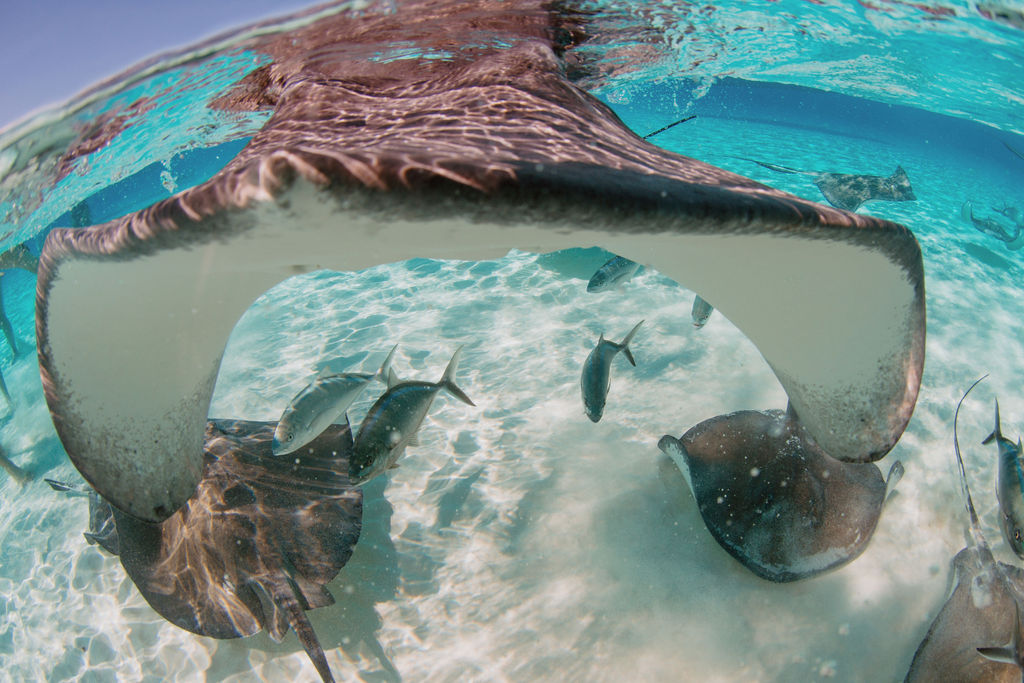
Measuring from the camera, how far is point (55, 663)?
→ 12.9 feet

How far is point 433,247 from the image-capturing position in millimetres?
1354

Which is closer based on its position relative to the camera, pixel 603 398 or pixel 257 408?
pixel 603 398

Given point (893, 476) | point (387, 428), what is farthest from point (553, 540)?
point (893, 476)

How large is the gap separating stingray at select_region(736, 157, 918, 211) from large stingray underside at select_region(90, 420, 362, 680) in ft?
32.8

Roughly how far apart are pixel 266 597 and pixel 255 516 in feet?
1.96

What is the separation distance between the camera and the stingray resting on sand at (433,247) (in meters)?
1.10

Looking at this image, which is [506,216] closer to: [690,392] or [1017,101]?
[690,392]

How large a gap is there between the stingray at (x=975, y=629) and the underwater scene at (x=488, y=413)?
0.02 meters

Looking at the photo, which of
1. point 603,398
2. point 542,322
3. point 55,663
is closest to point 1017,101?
point 542,322

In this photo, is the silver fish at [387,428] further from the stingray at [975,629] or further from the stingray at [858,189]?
the stingray at [858,189]

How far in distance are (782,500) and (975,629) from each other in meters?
1.10

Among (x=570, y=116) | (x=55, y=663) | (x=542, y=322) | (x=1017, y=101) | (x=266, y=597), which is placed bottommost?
(x=1017, y=101)

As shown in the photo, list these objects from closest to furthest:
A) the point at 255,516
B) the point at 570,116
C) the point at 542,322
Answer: the point at 570,116 → the point at 255,516 → the point at 542,322

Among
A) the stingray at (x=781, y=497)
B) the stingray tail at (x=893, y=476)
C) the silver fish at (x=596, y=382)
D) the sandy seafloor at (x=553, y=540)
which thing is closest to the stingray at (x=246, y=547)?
the sandy seafloor at (x=553, y=540)
